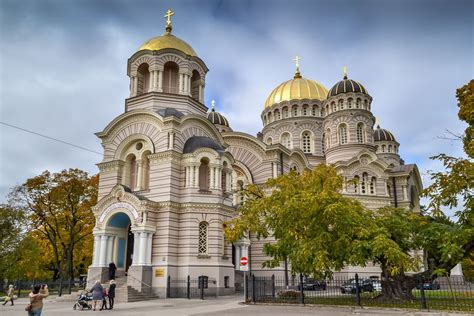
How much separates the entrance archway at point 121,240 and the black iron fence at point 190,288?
12.4 ft

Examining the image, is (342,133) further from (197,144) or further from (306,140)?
(197,144)

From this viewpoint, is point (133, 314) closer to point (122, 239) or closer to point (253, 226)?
point (253, 226)

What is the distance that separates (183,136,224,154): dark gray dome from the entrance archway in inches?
208

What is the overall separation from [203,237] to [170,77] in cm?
1131

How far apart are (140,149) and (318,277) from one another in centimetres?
1395

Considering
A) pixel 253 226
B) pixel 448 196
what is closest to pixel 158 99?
pixel 253 226

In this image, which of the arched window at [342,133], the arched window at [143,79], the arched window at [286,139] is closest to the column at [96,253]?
the arched window at [143,79]

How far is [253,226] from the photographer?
19.2 metres

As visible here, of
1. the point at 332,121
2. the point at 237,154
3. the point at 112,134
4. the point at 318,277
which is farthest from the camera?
the point at 332,121

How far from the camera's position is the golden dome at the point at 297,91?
43859 mm

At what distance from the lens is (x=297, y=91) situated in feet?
145

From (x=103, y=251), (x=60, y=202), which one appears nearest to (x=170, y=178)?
(x=103, y=251)

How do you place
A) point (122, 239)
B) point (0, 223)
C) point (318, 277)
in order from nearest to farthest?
point (318, 277)
point (122, 239)
point (0, 223)

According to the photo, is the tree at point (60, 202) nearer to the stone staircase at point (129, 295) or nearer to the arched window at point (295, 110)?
the stone staircase at point (129, 295)
